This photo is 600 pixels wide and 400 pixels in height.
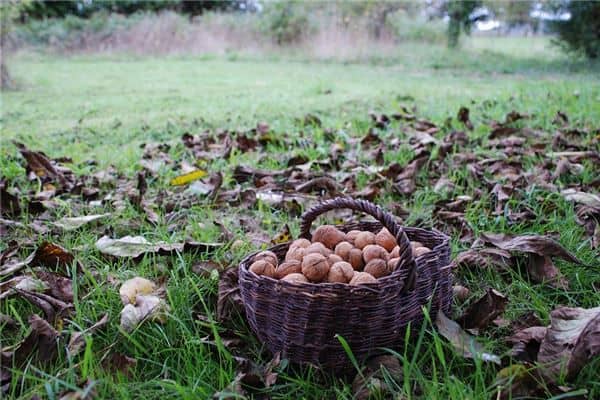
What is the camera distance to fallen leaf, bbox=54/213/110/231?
7.36ft

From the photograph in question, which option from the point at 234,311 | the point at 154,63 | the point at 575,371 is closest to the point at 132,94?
the point at 154,63

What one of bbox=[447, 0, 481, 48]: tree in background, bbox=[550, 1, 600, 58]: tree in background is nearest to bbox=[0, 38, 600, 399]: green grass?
bbox=[550, 1, 600, 58]: tree in background

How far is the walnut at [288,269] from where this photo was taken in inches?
58.2

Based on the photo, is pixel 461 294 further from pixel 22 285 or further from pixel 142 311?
pixel 22 285

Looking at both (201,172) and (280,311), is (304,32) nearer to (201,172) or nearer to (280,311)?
(201,172)

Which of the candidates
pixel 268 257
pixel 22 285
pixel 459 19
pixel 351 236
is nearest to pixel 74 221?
pixel 22 285

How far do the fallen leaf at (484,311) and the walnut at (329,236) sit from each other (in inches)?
15.5

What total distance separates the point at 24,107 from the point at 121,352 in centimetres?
577

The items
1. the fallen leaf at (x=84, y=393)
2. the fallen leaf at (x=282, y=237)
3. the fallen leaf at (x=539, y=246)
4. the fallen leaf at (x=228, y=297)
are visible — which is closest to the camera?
the fallen leaf at (x=84, y=393)

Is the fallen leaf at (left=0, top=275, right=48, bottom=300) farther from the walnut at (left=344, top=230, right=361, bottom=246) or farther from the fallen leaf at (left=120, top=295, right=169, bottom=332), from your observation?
the walnut at (left=344, top=230, right=361, bottom=246)

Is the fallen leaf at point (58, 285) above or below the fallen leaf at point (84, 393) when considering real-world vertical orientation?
below

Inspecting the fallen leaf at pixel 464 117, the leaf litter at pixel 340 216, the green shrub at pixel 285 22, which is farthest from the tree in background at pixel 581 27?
the fallen leaf at pixel 464 117

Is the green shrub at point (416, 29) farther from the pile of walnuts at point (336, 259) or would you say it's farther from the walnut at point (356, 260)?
the walnut at point (356, 260)

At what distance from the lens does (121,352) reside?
146cm
